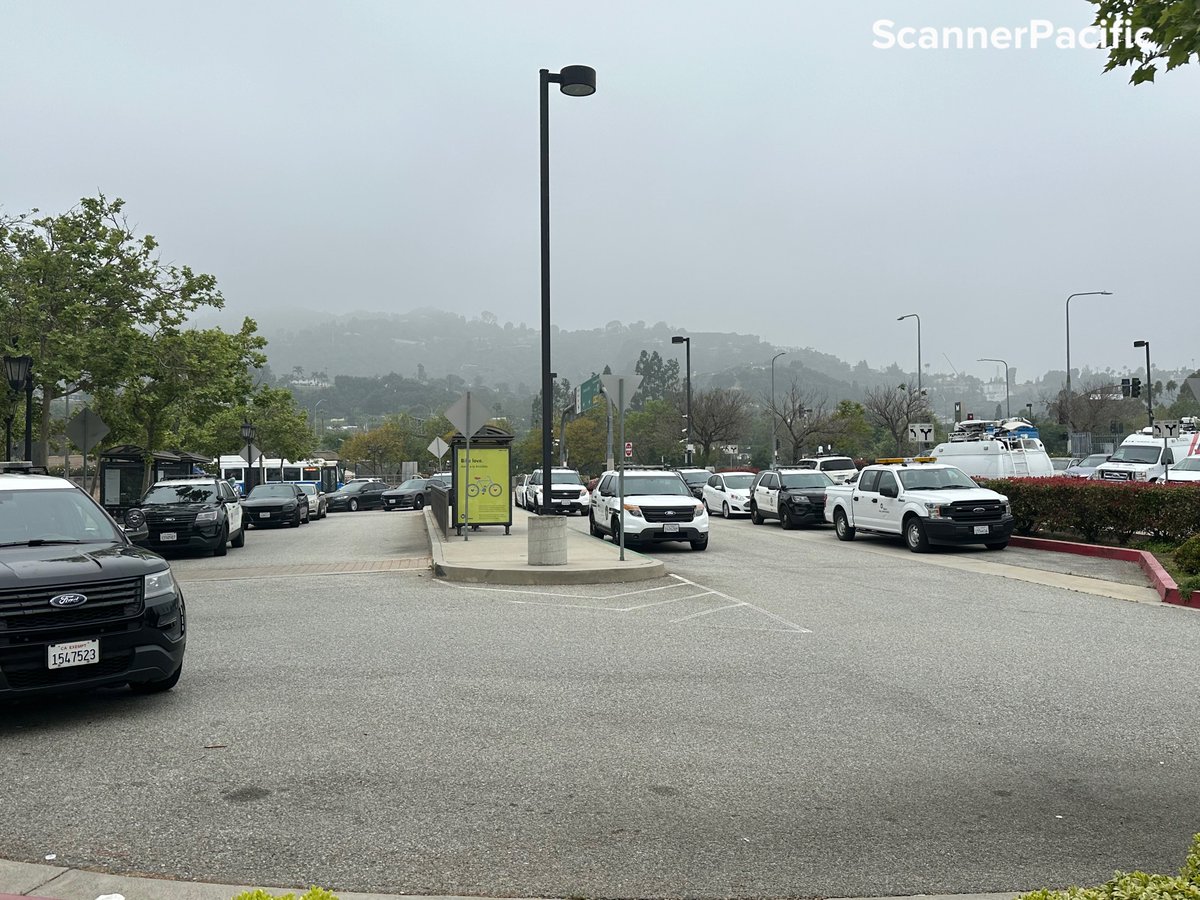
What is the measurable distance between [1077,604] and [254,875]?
10.9 m

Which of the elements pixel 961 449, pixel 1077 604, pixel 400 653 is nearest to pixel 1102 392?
pixel 961 449

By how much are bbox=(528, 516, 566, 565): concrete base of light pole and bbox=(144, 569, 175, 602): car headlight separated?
329 inches

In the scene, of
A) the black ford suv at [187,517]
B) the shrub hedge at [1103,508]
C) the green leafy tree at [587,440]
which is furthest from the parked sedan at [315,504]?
the green leafy tree at [587,440]

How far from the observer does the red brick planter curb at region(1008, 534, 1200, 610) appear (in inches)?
489

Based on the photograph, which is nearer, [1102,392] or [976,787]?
[976,787]

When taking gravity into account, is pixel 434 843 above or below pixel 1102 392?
below

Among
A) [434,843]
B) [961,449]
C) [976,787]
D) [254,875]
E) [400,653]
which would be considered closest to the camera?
[254,875]

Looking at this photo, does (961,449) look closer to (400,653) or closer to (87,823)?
(400,653)

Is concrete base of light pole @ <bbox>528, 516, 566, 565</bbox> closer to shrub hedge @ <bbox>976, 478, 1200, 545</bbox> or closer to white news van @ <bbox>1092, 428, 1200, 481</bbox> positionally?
shrub hedge @ <bbox>976, 478, 1200, 545</bbox>

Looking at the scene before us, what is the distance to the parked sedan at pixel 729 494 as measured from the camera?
32.8 metres

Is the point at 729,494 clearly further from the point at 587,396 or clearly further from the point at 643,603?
the point at 587,396

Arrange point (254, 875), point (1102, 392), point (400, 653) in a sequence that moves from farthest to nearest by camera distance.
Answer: point (1102, 392) < point (400, 653) < point (254, 875)

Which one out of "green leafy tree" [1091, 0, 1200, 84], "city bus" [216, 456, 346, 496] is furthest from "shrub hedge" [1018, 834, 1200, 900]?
"city bus" [216, 456, 346, 496]

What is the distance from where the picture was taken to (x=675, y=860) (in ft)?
14.1
